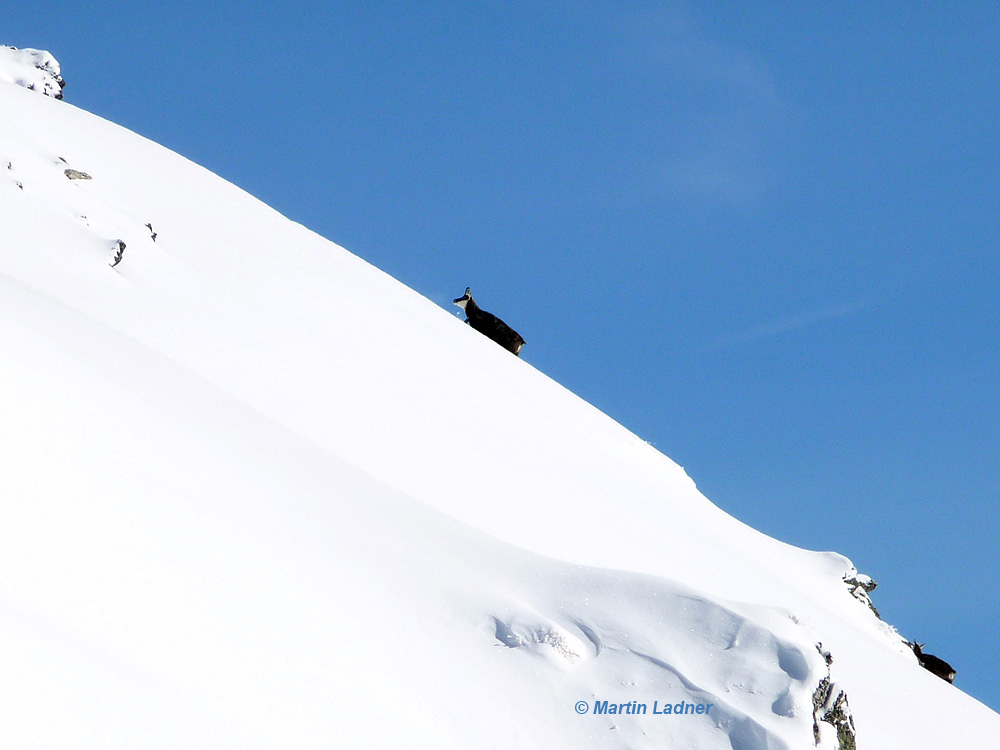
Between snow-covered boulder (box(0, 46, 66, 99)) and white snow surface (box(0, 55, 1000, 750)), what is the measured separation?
28.4ft

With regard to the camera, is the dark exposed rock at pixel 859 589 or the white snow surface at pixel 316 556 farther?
the dark exposed rock at pixel 859 589

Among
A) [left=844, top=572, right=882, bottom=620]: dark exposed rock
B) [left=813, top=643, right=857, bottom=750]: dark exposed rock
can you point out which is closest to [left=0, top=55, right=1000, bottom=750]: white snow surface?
[left=813, top=643, right=857, bottom=750]: dark exposed rock

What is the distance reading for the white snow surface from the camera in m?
5.32

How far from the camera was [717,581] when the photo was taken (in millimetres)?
12359

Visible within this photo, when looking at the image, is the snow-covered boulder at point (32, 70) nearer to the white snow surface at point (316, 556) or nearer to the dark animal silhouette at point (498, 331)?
the white snow surface at point (316, 556)

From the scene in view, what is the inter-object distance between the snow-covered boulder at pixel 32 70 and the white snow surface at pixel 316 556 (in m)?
8.66

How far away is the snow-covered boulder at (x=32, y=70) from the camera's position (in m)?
23.3

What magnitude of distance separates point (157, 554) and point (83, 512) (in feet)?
1.75

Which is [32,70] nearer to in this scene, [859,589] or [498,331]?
[498,331]

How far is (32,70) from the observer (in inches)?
938

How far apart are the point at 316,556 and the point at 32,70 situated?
21493mm

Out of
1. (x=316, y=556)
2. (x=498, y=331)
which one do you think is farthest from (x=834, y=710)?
(x=498, y=331)

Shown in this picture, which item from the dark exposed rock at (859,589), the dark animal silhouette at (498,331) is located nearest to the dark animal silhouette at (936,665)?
the dark exposed rock at (859,589)

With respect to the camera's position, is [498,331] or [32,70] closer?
[498,331]
